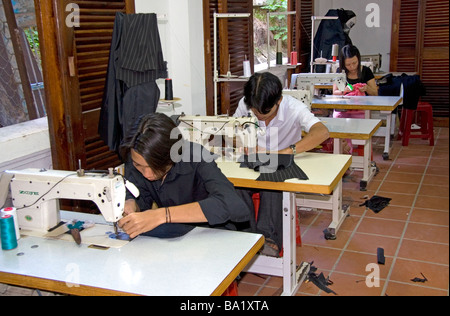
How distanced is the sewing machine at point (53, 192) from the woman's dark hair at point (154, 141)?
0.13 metres

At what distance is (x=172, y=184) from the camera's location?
6.84 feet

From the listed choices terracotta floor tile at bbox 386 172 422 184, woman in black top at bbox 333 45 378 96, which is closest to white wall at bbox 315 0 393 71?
woman in black top at bbox 333 45 378 96

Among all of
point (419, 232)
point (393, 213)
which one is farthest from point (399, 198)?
point (419, 232)

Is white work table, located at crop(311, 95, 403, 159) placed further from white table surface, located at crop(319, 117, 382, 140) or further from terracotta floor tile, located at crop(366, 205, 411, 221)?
terracotta floor tile, located at crop(366, 205, 411, 221)

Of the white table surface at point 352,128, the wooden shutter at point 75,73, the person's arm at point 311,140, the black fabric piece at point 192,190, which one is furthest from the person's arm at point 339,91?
the black fabric piece at point 192,190

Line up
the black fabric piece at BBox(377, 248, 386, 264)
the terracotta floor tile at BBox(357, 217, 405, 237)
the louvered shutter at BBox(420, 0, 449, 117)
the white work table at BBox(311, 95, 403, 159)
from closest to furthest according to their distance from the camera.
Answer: the black fabric piece at BBox(377, 248, 386, 264)
the terracotta floor tile at BBox(357, 217, 405, 237)
the white work table at BBox(311, 95, 403, 159)
the louvered shutter at BBox(420, 0, 449, 117)

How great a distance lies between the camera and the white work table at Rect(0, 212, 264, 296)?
1.51 metres

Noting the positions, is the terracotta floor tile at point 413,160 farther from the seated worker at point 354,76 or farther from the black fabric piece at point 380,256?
the black fabric piece at point 380,256

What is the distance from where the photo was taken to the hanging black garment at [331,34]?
6531 mm

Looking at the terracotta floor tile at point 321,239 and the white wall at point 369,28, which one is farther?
the white wall at point 369,28

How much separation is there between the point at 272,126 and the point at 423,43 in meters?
4.72

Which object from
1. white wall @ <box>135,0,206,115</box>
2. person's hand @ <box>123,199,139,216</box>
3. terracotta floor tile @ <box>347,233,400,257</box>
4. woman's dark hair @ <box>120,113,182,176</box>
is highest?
white wall @ <box>135,0,206,115</box>

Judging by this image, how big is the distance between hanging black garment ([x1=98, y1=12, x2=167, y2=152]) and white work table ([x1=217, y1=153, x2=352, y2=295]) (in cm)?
64

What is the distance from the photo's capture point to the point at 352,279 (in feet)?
9.55
